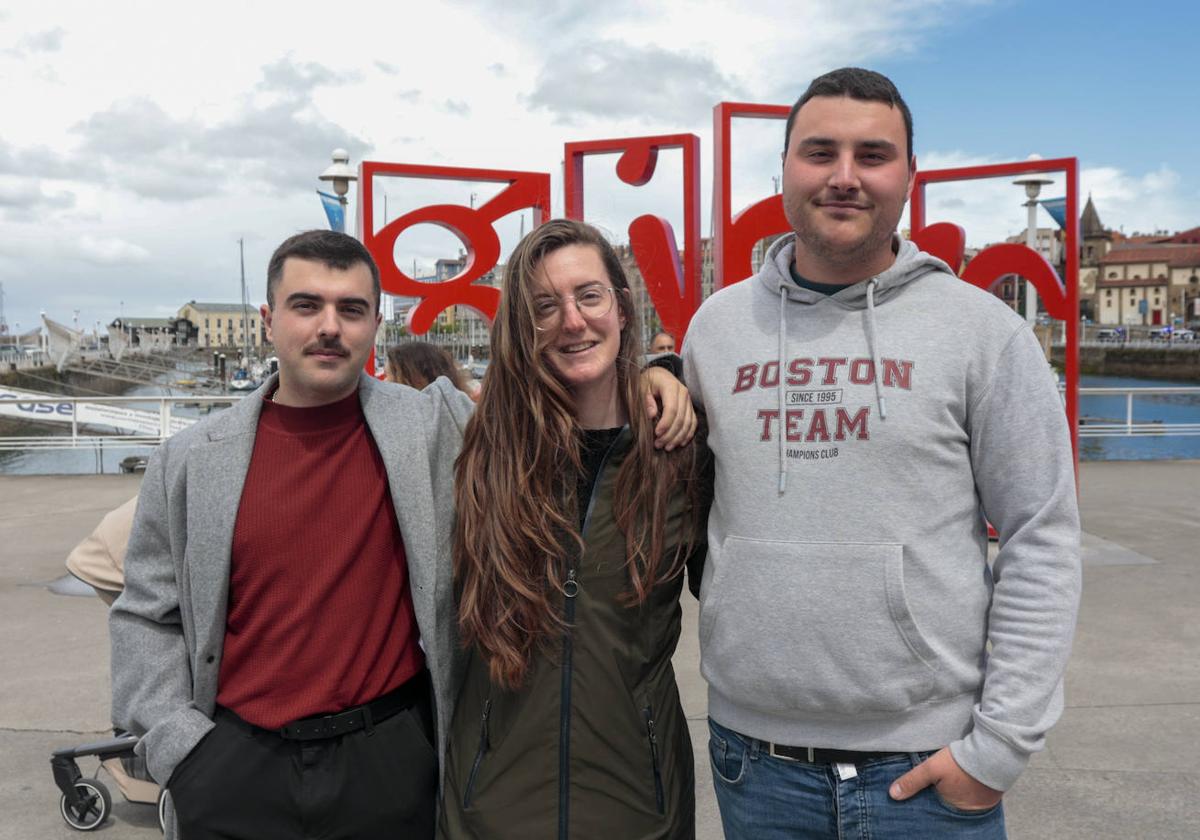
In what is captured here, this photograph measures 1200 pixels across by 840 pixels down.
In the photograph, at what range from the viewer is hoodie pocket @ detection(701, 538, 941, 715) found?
1742mm

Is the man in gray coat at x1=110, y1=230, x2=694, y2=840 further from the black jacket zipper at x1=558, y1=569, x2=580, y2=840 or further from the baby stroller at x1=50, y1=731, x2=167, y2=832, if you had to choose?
the baby stroller at x1=50, y1=731, x2=167, y2=832

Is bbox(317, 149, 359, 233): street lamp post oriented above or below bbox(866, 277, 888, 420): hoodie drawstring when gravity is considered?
above

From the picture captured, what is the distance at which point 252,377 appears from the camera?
62.2 metres

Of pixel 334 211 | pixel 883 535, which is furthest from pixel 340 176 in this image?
pixel 883 535

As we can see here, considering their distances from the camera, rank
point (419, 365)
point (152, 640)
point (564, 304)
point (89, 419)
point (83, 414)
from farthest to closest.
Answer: point (83, 414) → point (89, 419) → point (419, 365) → point (152, 640) → point (564, 304)

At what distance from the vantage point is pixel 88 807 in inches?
139

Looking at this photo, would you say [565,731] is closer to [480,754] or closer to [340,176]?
[480,754]

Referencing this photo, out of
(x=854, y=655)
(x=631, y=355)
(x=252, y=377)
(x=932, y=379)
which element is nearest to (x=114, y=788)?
(x=631, y=355)

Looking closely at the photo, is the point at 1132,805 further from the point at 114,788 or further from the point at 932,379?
the point at 114,788

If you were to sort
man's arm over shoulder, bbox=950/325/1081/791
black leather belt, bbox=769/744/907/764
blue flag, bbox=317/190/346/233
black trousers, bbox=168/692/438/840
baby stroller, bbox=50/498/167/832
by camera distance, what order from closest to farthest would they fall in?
1. man's arm over shoulder, bbox=950/325/1081/791
2. black leather belt, bbox=769/744/907/764
3. black trousers, bbox=168/692/438/840
4. baby stroller, bbox=50/498/167/832
5. blue flag, bbox=317/190/346/233

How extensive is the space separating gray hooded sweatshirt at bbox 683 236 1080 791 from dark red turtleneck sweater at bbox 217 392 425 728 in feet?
2.55

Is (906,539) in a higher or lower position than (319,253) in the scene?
lower

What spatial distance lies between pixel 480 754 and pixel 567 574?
41 cm

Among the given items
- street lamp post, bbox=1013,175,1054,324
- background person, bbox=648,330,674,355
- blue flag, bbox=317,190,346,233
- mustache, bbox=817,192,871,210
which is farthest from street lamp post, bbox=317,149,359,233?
mustache, bbox=817,192,871,210
